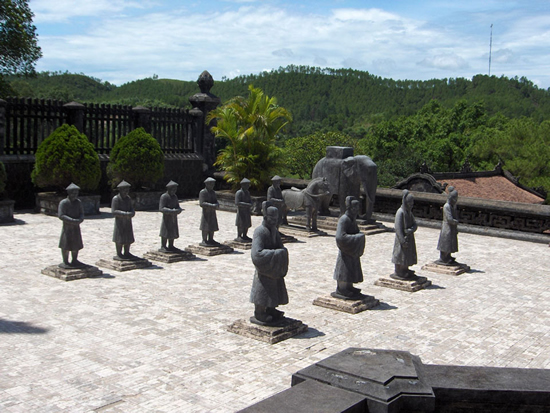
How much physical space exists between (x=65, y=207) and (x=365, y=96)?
3968 inches

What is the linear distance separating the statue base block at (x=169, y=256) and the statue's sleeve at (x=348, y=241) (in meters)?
4.30

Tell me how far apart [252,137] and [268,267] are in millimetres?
11260

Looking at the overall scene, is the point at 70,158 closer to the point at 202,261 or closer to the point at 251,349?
the point at 202,261

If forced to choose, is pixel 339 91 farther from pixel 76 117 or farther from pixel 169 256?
pixel 169 256

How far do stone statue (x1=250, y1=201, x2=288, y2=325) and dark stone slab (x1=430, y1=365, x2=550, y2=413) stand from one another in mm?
3527

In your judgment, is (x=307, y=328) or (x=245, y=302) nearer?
(x=307, y=328)

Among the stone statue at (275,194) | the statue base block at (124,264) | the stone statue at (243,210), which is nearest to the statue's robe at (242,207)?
the stone statue at (243,210)

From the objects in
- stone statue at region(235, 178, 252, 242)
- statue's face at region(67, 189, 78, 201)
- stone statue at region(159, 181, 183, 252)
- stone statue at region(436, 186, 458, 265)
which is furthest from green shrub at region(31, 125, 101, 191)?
stone statue at region(436, 186, 458, 265)

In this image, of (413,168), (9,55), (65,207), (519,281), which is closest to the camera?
(65,207)

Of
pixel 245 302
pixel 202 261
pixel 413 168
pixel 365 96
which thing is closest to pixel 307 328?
pixel 245 302

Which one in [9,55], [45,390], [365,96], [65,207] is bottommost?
[45,390]

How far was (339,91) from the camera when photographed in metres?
111

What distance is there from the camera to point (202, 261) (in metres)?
12.4

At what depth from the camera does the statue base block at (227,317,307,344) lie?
25.6ft
